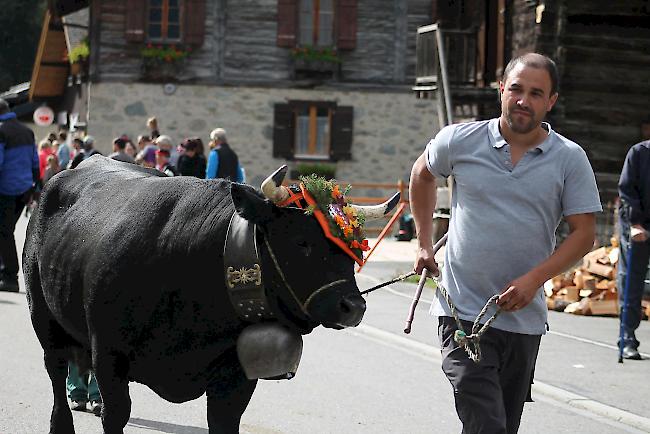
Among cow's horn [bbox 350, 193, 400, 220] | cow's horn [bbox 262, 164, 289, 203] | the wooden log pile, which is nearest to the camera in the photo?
cow's horn [bbox 262, 164, 289, 203]

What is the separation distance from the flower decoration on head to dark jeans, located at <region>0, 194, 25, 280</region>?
368 inches

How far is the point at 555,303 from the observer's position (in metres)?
14.5

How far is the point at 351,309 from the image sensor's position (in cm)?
459

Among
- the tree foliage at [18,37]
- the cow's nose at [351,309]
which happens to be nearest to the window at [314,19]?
the cow's nose at [351,309]

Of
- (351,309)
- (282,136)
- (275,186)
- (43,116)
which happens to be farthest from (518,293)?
(43,116)

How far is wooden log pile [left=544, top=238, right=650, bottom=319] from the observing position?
1395 centimetres

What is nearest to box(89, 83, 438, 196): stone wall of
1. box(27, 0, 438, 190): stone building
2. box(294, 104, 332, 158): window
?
box(27, 0, 438, 190): stone building

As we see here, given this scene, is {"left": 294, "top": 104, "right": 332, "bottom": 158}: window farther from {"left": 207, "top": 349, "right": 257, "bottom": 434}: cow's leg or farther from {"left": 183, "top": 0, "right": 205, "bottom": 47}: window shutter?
{"left": 207, "top": 349, "right": 257, "bottom": 434}: cow's leg

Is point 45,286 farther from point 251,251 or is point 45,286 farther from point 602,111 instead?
point 602,111

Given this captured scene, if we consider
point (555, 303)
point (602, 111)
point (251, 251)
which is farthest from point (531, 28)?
point (251, 251)

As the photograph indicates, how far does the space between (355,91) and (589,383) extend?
23851 millimetres

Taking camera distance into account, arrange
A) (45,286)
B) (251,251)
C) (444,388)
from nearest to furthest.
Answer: (251,251) → (45,286) → (444,388)

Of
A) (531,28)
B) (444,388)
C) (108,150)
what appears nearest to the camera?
(444,388)

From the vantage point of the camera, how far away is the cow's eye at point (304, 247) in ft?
15.7
